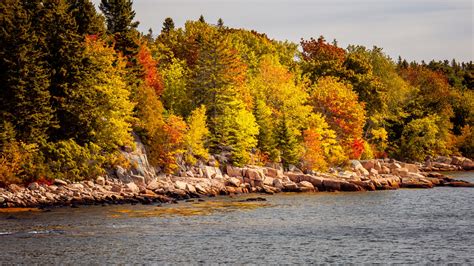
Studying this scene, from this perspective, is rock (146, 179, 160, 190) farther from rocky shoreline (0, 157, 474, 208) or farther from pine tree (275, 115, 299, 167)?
pine tree (275, 115, 299, 167)

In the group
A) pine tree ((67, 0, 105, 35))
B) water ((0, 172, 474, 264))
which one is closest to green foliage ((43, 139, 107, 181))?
water ((0, 172, 474, 264))

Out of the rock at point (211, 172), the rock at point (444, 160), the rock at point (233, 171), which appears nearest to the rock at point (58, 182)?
the rock at point (211, 172)

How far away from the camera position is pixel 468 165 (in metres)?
135

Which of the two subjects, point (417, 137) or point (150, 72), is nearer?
point (150, 72)

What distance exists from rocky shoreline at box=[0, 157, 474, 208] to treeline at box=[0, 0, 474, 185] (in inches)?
70.4

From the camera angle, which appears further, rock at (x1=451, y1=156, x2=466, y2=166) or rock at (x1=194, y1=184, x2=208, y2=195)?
rock at (x1=451, y1=156, x2=466, y2=166)

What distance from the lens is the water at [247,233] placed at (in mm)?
43562

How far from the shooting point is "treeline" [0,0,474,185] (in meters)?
69.9

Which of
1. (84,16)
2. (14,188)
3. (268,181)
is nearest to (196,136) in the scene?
(268,181)

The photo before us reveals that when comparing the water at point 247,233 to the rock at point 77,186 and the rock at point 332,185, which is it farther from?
the rock at point 332,185

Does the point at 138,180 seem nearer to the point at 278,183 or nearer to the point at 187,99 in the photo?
the point at 278,183

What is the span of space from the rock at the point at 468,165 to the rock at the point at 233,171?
62084 mm

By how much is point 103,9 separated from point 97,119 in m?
18.2

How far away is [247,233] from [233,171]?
34742mm
